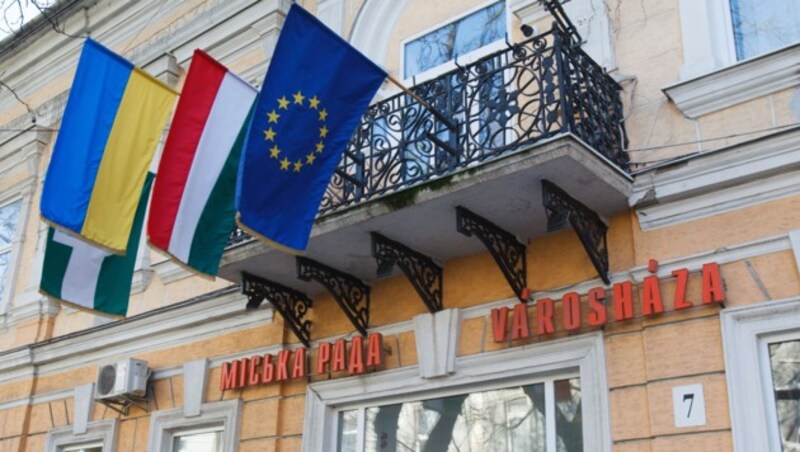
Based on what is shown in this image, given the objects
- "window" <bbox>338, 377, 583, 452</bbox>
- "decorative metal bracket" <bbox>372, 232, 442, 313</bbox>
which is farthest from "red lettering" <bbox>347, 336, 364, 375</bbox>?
"decorative metal bracket" <bbox>372, 232, 442, 313</bbox>

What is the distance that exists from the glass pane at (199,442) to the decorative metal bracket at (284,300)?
1367 mm

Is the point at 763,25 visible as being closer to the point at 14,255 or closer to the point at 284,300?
the point at 284,300

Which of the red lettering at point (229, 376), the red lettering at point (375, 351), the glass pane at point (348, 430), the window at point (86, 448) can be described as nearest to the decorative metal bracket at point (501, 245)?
the red lettering at point (375, 351)

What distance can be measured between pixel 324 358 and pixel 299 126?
7.34ft

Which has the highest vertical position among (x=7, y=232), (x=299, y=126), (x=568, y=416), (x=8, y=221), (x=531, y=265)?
(x=8, y=221)

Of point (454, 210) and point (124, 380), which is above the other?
point (454, 210)

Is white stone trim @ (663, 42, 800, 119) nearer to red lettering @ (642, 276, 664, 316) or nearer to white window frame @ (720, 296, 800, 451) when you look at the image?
red lettering @ (642, 276, 664, 316)

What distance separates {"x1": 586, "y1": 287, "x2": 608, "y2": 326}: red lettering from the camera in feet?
19.3

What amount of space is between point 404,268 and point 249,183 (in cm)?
151

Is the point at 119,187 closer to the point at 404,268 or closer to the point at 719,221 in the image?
the point at 404,268

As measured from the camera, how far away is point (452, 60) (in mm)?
7988

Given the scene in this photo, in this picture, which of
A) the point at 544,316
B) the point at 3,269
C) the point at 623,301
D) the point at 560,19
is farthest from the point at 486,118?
the point at 3,269

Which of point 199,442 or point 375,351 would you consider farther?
point 199,442

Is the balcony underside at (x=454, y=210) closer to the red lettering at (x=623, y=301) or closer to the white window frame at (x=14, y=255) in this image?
the red lettering at (x=623, y=301)
